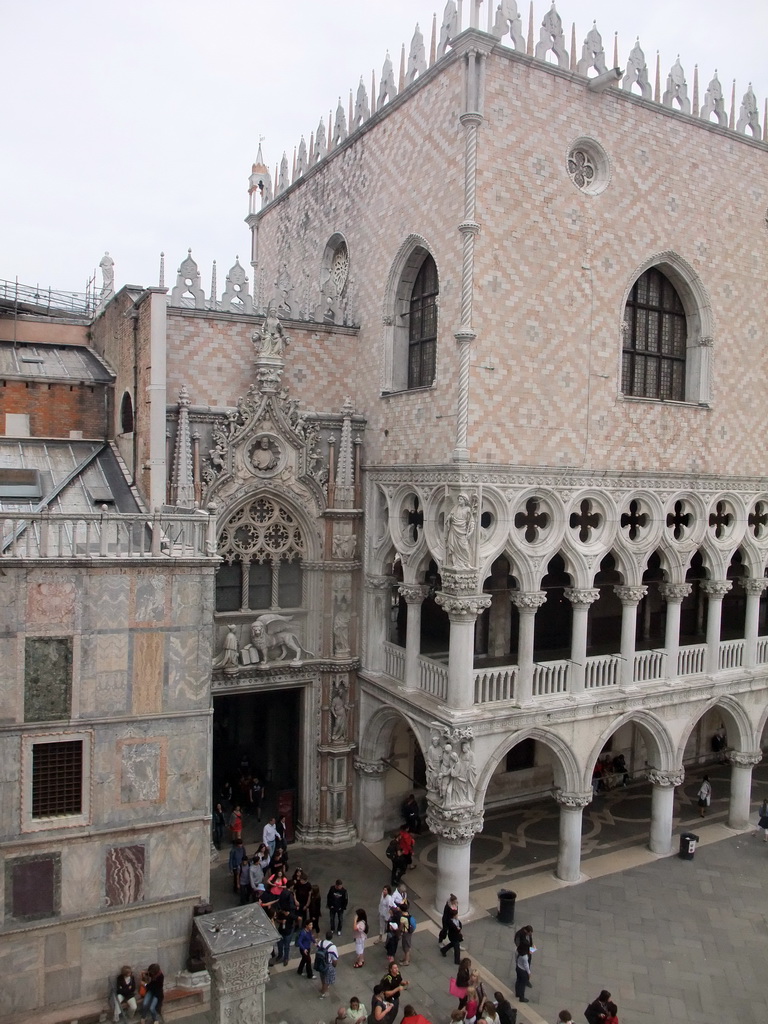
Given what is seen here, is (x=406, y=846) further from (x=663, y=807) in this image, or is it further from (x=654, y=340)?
(x=654, y=340)

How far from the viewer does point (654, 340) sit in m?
19.5

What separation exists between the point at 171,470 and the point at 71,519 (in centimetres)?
514

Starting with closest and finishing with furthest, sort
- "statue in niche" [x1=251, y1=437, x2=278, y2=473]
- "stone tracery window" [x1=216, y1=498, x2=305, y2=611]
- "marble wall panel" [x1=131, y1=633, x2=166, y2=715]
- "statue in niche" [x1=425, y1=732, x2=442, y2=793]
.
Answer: "marble wall panel" [x1=131, y1=633, x2=166, y2=715] < "statue in niche" [x1=425, y1=732, x2=442, y2=793] < "statue in niche" [x1=251, y1=437, x2=278, y2=473] < "stone tracery window" [x1=216, y1=498, x2=305, y2=611]

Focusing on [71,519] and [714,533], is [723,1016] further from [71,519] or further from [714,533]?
[71,519]

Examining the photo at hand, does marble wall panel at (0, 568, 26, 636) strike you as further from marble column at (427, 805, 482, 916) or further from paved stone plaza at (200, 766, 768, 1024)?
marble column at (427, 805, 482, 916)

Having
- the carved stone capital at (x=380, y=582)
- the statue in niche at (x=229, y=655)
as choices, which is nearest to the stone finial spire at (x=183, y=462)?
the statue in niche at (x=229, y=655)

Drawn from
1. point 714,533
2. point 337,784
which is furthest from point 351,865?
point 714,533

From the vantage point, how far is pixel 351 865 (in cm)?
1892

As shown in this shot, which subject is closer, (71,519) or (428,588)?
(71,519)

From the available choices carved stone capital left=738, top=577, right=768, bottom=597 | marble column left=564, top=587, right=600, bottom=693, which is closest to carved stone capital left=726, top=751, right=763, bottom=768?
carved stone capital left=738, top=577, right=768, bottom=597

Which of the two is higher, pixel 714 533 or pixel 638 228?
pixel 638 228

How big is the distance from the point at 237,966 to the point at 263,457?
34.7ft

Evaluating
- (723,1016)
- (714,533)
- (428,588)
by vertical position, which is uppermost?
(714,533)

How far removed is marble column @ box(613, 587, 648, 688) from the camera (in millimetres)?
18938
